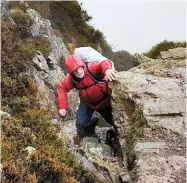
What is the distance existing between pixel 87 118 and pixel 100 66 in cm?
124

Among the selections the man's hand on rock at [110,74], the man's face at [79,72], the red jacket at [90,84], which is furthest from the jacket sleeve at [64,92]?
the man's hand on rock at [110,74]

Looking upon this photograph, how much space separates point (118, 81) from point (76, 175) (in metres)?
2.29

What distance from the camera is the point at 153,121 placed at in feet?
22.5

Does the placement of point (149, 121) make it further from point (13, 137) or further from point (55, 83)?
point (55, 83)

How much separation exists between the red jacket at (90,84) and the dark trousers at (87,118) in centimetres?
18

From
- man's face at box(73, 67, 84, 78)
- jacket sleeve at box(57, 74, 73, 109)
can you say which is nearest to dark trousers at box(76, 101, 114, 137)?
jacket sleeve at box(57, 74, 73, 109)

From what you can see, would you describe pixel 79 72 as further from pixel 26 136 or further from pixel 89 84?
pixel 26 136

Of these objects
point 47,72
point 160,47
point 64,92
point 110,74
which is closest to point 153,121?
point 110,74

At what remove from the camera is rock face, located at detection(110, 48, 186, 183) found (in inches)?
233

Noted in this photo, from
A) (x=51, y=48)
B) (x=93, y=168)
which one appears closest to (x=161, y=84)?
(x=93, y=168)

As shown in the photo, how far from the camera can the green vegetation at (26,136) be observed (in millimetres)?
5375

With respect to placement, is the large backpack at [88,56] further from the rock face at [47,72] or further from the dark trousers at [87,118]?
the rock face at [47,72]

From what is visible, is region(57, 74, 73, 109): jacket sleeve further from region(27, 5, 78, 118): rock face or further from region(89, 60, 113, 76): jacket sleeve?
region(27, 5, 78, 118): rock face

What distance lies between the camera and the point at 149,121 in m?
6.86
